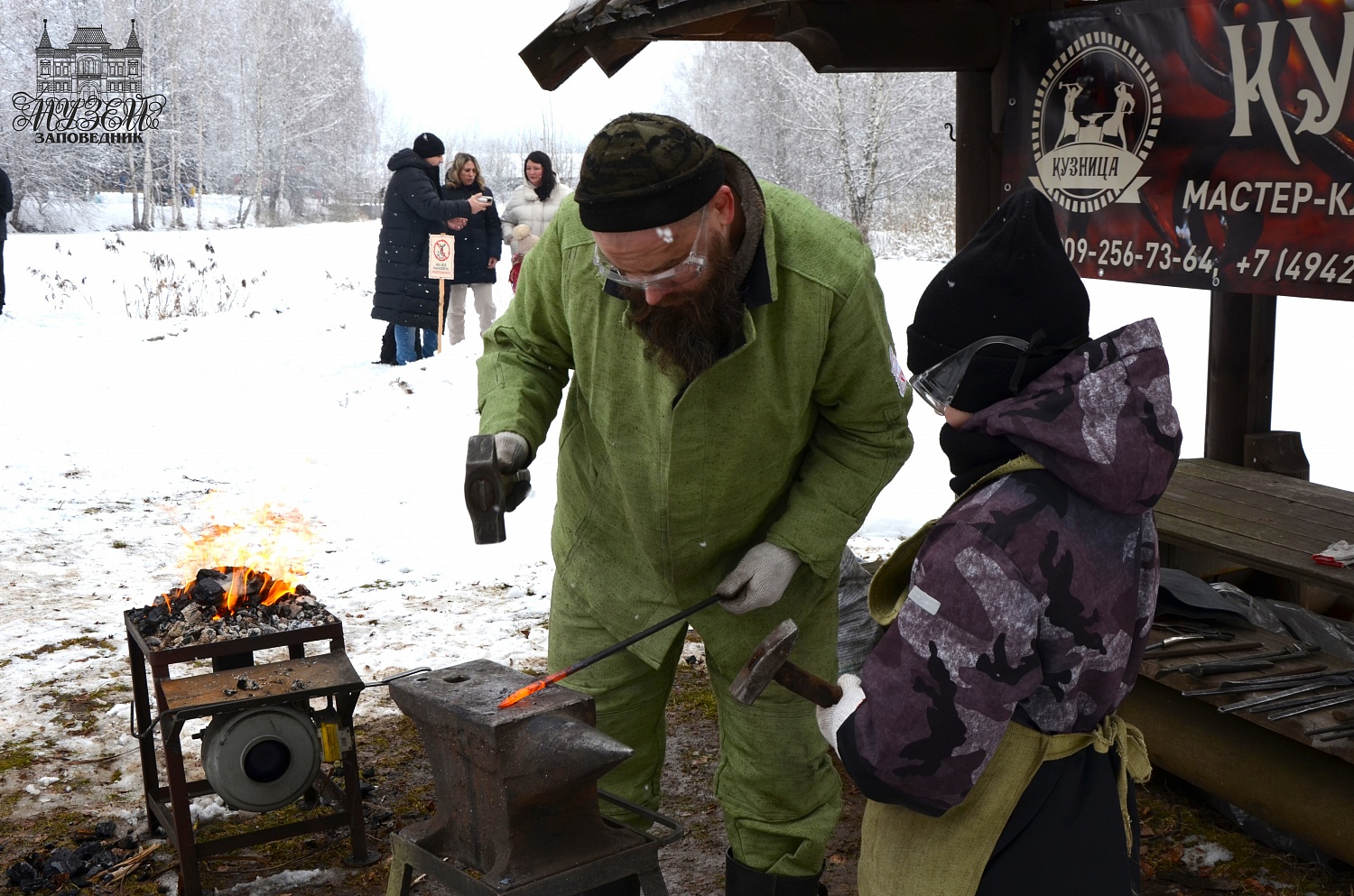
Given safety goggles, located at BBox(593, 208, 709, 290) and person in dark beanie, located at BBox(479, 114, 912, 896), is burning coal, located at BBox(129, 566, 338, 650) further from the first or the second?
safety goggles, located at BBox(593, 208, 709, 290)

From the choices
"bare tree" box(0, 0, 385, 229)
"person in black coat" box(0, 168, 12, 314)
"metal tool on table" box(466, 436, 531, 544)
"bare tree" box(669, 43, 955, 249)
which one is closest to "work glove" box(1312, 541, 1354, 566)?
"metal tool on table" box(466, 436, 531, 544)

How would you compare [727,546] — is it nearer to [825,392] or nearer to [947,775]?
[825,392]

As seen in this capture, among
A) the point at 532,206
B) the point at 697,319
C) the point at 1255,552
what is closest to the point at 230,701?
the point at 697,319

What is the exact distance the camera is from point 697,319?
97.0 inches

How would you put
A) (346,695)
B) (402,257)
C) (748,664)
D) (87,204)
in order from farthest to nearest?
(87,204) < (402,257) < (346,695) < (748,664)

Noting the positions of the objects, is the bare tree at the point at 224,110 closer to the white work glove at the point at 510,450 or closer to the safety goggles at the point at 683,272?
the white work glove at the point at 510,450

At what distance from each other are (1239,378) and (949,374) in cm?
388

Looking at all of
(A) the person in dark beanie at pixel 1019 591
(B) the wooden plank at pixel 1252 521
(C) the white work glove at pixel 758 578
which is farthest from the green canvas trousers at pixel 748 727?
(B) the wooden plank at pixel 1252 521

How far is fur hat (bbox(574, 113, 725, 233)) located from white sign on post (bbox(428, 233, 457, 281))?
7.95m

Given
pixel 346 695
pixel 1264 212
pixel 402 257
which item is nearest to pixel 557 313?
pixel 346 695

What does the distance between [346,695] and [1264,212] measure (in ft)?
10.4

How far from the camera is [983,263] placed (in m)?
1.77

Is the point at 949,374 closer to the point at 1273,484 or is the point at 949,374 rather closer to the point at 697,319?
the point at 697,319

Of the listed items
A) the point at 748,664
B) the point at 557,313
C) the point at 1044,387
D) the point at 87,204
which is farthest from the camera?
the point at 87,204
